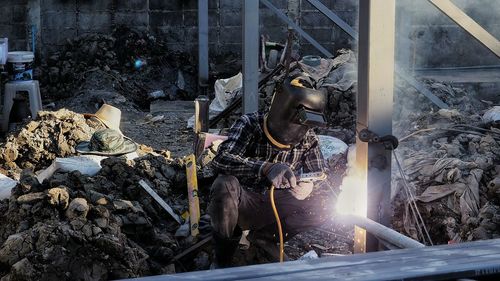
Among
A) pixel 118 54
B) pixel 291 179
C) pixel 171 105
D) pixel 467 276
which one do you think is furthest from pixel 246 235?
pixel 118 54

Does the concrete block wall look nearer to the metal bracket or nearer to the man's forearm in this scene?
the man's forearm

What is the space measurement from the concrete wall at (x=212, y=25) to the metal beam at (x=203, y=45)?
2.79 feet

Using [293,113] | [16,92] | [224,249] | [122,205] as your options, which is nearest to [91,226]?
[122,205]

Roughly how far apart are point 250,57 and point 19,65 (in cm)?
382

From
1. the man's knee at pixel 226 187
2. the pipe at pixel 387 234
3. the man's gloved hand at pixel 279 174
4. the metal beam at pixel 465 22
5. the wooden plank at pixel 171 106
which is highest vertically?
the metal beam at pixel 465 22

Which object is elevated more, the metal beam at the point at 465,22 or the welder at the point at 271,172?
the metal beam at the point at 465,22

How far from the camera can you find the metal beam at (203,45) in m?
13.3

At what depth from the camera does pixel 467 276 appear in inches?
101

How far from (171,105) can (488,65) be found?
5501 mm

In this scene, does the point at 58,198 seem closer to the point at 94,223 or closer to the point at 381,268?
the point at 94,223

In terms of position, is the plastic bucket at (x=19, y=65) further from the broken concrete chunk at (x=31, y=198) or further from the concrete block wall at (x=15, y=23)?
the broken concrete chunk at (x=31, y=198)

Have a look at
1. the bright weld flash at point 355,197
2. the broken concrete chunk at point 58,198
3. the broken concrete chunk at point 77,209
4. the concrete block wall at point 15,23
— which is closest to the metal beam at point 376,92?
the bright weld flash at point 355,197

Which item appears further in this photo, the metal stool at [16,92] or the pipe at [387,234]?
the metal stool at [16,92]

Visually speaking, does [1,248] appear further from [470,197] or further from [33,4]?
[33,4]
